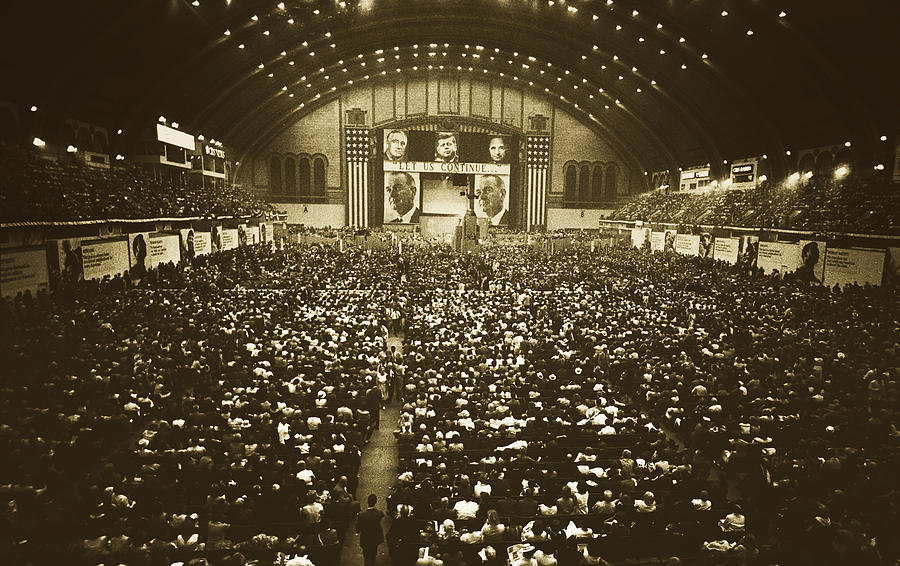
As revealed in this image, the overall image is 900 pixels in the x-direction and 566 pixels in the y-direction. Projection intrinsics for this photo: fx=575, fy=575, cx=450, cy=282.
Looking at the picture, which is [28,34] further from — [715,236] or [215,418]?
[715,236]

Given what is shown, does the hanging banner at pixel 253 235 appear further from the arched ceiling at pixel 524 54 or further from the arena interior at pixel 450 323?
the arched ceiling at pixel 524 54

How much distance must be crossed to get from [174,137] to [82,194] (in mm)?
14153

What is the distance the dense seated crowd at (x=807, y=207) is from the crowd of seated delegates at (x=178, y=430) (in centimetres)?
2363

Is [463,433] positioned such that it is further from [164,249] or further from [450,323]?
[164,249]

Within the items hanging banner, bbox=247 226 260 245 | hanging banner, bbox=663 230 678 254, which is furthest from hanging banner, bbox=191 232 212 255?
hanging banner, bbox=663 230 678 254

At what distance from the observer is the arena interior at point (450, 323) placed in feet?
25.1

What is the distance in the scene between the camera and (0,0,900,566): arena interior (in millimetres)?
7652

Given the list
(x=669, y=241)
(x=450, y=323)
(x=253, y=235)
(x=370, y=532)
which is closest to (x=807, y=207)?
(x=669, y=241)

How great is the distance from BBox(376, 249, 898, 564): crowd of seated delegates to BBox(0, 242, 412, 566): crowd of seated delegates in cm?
147

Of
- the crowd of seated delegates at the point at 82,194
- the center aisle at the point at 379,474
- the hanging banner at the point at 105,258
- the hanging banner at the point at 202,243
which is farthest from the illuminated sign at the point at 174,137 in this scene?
the center aisle at the point at 379,474

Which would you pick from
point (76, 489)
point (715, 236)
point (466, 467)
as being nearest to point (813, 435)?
point (466, 467)

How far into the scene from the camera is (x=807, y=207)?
3241 cm

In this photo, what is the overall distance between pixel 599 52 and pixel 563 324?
2941 centimetres

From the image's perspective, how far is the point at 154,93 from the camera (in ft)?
117
